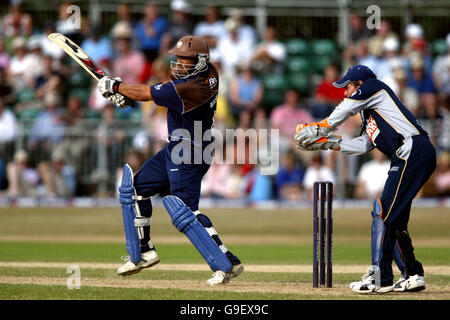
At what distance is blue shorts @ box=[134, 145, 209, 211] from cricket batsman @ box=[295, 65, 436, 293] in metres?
1.23

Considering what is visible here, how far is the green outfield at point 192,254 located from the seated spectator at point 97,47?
3.94 metres

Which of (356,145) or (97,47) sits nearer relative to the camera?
(356,145)

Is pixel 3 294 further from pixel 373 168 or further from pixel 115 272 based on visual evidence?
pixel 373 168

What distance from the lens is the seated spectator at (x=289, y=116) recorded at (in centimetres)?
1695

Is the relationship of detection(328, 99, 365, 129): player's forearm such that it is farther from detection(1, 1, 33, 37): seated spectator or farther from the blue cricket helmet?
detection(1, 1, 33, 37): seated spectator

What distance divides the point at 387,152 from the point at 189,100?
209 cm

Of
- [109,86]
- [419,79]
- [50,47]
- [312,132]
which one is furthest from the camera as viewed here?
[50,47]

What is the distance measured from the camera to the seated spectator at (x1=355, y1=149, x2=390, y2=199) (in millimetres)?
16484

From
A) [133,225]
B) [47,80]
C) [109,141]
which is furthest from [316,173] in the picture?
[133,225]

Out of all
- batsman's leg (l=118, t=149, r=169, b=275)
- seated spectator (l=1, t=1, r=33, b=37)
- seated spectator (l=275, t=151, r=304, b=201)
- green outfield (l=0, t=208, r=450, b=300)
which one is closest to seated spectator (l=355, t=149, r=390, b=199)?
green outfield (l=0, t=208, r=450, b=300)

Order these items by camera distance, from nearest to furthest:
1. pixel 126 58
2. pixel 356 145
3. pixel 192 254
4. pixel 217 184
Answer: pixel 356 145 < pixel 192 254 < pixel 217 184 < pixel 126 58

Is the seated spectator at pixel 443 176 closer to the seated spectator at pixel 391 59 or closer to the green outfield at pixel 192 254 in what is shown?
the green outfield at pixel 192 254

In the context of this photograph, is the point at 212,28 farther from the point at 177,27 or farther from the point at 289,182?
the point at 289,182

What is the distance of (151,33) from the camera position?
19.2 metres
